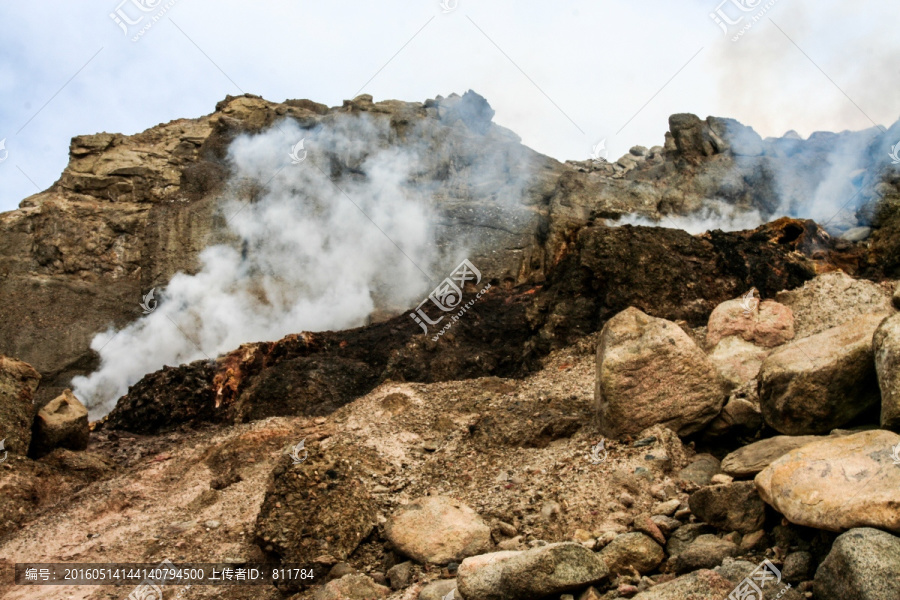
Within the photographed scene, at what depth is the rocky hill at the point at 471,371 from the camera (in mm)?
6957

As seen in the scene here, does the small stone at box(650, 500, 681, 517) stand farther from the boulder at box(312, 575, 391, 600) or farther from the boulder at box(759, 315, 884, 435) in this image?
the boulder at box(312, 575, 391, 600)

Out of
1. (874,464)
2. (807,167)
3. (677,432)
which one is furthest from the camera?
(807,167)

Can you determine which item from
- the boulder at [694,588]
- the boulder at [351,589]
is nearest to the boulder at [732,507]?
the boulder at [694,588]

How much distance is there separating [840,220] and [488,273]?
36.7ft

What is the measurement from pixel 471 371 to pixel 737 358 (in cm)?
612

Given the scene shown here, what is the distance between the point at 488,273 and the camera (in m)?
26.2

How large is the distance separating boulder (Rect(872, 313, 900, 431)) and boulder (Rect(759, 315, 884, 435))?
475mm

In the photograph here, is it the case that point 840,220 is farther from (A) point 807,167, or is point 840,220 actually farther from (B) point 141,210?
(B) point 141,210

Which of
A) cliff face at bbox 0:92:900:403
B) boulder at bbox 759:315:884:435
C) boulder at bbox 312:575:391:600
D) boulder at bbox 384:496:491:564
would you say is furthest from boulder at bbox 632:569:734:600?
cliff face at bbox 0:92:900:403

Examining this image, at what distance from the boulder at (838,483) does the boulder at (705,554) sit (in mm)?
538

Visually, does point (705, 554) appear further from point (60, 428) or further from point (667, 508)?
point (60, 428)

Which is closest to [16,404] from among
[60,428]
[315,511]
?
[60,428]

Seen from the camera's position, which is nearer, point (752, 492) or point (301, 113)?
point (752, 492)

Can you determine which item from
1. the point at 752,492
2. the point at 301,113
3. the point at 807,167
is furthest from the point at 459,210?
the point at 752,492
